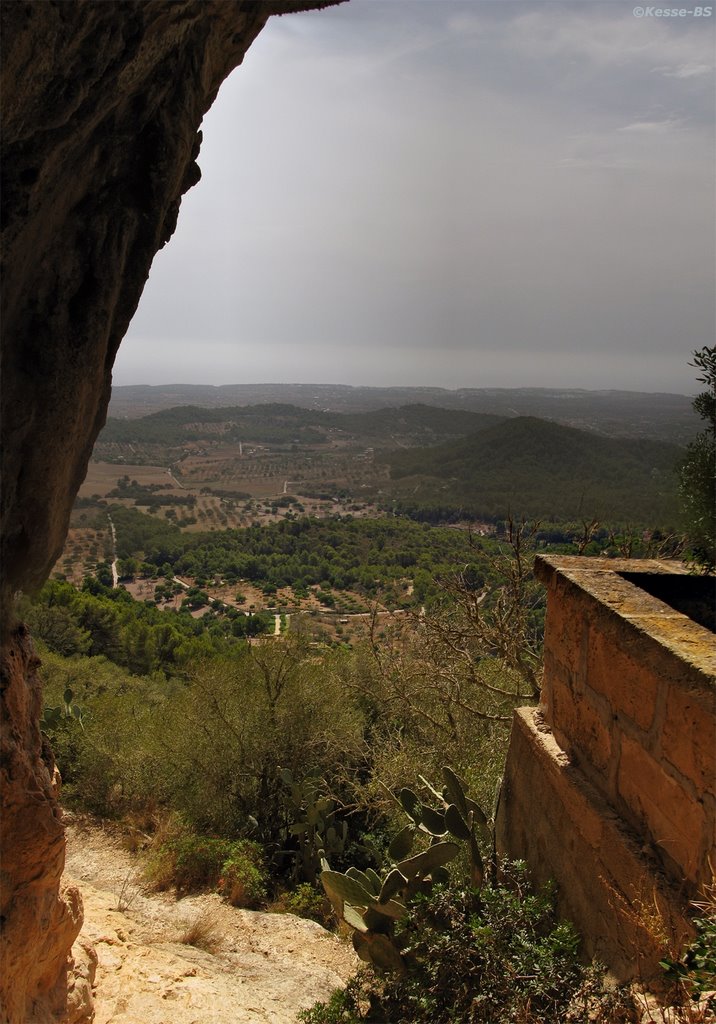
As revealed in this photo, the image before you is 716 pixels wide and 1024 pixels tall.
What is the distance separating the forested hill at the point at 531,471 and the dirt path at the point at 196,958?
17.7m

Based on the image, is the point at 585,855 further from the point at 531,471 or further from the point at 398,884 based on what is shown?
the point at 531,471

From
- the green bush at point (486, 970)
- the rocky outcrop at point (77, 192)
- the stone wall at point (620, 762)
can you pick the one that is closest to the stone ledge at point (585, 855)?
the stone wall at point (620, 762)

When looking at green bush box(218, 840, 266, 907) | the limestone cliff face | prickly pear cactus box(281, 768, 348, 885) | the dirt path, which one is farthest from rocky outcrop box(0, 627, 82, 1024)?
prickly pear cactus box(281, 768, 348, 885)

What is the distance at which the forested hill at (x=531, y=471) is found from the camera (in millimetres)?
36122

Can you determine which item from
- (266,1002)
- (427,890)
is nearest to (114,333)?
(427,890)

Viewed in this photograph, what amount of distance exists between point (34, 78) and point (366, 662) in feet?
33.6

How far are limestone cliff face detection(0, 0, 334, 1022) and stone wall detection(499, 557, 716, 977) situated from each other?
2.35 m

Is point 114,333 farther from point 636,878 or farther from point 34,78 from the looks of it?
point 636,878

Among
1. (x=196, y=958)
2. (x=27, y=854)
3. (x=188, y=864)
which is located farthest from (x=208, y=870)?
(x=27, y=854)

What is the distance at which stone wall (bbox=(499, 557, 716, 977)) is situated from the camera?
7.38ft

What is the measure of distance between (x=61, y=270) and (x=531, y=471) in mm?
51481

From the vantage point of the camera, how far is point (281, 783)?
9.00m

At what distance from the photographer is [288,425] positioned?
137500 mm

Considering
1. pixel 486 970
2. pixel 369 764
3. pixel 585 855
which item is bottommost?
pixel 369 764
